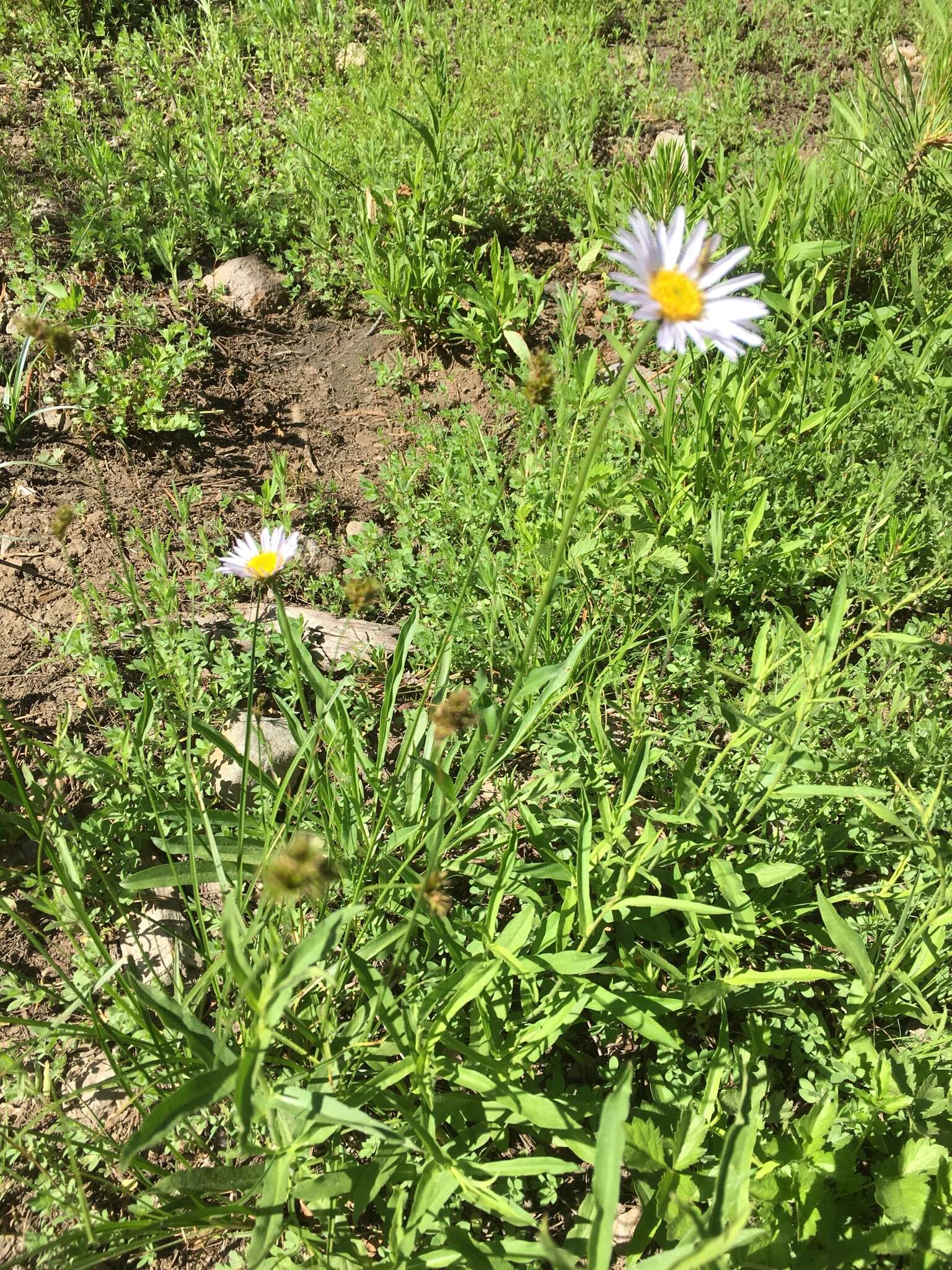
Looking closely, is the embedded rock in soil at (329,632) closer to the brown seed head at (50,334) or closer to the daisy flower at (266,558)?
the daisy flower at (266,558)

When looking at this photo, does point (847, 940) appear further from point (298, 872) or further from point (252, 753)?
point (252, 753)

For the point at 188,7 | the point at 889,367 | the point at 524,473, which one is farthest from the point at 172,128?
the point at 889,367

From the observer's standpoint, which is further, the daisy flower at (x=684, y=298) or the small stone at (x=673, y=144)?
the small stone at (x=673, y=144)

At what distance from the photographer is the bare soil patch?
2.29 metres

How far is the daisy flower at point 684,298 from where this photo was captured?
1095 mm

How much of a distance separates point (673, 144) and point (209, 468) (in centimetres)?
201

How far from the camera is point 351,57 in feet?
13.1

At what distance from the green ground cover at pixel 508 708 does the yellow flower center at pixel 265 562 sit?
0.18 meters

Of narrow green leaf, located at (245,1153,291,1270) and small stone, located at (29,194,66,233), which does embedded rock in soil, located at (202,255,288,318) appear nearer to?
small stone, located at (29,194,66,233)

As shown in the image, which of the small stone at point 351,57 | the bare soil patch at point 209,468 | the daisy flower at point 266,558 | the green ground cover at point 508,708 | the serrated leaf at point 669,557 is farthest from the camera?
the small stone at point 351,57

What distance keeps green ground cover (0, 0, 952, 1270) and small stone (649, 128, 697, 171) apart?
0.10 m

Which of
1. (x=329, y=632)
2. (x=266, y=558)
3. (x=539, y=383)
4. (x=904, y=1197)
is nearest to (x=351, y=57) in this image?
(x=329, y=632)

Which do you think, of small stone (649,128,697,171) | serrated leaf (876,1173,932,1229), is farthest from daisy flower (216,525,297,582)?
small stone (649,128,697,171)

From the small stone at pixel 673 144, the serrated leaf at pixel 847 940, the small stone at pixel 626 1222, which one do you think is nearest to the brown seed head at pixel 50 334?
the serrated leaf at pixel 847 940
